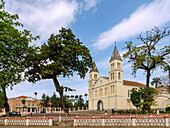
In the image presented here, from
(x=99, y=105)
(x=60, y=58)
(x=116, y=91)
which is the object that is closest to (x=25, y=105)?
(x=99, y=105)

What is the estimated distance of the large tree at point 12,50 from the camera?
51.3 feet

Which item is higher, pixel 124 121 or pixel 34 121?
pixel 124 121

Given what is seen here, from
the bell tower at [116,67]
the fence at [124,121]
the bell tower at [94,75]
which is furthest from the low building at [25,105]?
the fence at [124,121]

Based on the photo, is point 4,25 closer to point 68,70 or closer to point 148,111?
point 68,70

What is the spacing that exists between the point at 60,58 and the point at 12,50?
558cm

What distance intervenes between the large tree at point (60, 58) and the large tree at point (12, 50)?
143cm

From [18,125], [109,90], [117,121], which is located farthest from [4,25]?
[109,90]

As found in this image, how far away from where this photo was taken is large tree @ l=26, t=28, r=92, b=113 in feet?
69.0

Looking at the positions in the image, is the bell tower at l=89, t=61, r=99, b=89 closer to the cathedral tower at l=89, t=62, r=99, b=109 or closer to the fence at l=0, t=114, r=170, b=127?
the cathedral tower at l=89, t=62, r=99, b=109

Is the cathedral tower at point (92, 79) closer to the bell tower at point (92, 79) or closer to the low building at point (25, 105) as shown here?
the bell tower at point (92, 79)

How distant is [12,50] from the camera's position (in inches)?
711

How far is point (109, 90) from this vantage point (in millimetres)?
58500

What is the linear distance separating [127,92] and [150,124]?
44.9 meters

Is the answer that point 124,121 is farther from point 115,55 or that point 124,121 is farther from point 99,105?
point 99,105
